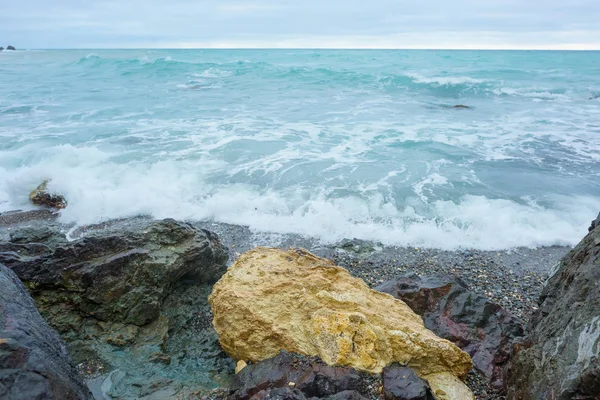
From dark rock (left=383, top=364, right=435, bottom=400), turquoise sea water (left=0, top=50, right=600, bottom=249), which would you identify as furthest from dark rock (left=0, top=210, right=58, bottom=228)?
dark rock (left=383, top=364, right=435, bottom=400)

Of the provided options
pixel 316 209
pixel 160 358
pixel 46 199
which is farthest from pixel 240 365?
pixel 46 199

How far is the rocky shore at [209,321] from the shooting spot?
355 cm

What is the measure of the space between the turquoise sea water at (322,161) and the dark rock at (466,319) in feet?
9.11

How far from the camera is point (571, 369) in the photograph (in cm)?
270

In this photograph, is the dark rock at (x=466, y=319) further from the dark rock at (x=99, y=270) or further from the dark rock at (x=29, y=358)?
the dark rock at (x=29, y=358)

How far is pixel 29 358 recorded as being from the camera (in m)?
2.54

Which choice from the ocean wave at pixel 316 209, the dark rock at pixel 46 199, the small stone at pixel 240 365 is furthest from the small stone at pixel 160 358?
the dark rock at pixel 46 199

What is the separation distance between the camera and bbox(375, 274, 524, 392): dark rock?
13.8ft

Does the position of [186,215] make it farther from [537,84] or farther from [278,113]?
Answer: [537,84]

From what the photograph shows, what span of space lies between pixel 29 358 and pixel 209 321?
2.66m

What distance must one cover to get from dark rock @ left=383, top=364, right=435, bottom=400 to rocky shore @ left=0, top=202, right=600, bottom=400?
1 centimetres

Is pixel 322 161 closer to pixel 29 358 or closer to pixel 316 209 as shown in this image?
pixel 316 209

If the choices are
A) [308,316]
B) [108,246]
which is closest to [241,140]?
[108,246]

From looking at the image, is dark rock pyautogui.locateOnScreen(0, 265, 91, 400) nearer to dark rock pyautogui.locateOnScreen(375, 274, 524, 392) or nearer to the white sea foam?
dark rock pyautogui.locateOnScreen(375, 274, 524, 392)
